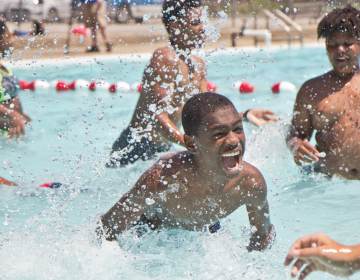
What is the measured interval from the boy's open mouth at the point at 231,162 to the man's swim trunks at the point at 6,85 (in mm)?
4183

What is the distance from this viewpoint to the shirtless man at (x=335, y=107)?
5.59m

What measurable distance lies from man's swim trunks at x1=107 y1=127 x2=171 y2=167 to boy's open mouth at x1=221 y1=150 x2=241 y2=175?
246 centimetres

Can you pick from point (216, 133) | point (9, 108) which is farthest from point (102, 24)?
point (216, 133)

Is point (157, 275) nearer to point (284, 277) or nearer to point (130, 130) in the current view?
point (284, 277)

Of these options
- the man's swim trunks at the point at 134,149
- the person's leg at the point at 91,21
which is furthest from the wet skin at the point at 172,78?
the person's leg at the point at 91,21

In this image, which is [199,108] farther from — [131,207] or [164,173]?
[131,207]

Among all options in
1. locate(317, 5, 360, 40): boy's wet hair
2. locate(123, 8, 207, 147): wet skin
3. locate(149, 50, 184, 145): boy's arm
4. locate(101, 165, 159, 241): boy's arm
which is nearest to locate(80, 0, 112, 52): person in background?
locate(123, 8, 207, 147): wet skin

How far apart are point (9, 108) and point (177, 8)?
2.53 metres

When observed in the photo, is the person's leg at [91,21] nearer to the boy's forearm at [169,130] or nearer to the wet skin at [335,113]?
the boy's forearm at [169,130]

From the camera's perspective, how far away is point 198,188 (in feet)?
13.9

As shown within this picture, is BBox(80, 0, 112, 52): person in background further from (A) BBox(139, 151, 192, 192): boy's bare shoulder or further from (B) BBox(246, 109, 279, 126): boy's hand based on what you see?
(A) BBox(139, 151, 192, 192): boy's bare shoulder

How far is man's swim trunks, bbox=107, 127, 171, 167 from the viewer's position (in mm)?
6453

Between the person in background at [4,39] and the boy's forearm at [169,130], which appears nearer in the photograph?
the boy's forearm at [169,130]

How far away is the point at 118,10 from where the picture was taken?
68.4ft
